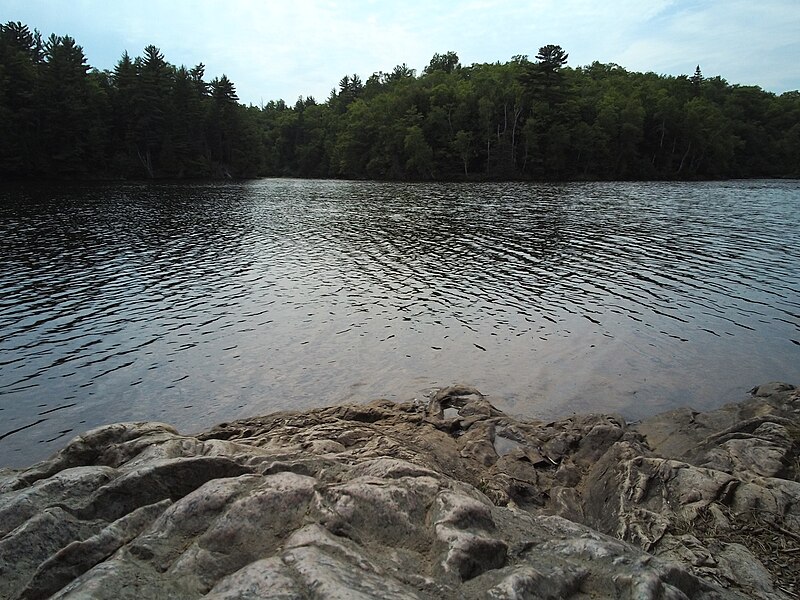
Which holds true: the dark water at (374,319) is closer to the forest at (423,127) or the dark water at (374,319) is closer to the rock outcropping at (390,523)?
the rock outcropping at (390,523)

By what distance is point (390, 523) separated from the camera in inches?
206

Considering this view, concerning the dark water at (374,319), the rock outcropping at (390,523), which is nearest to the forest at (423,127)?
the dark water at (374,319)

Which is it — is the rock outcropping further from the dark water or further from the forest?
the forest

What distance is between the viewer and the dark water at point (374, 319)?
1380cm

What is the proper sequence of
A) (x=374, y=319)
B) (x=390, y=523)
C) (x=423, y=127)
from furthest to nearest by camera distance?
1. (x=423, y=127)
2. (x=374, y=319)
3. (x=390, y=523)

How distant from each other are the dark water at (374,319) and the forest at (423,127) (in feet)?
217

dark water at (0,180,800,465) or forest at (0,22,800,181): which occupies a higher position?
forest at (0,22,800,181)

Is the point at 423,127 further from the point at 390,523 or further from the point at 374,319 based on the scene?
the point at 390,523

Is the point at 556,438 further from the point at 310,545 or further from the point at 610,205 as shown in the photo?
the point at 610,205

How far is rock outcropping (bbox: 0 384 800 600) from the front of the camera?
14.3 feet

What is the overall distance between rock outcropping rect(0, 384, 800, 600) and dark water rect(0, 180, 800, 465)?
4.16 metres

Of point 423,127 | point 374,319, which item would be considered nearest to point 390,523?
point 374,319

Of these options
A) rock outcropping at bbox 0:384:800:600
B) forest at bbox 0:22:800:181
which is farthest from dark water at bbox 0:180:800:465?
forest at bbox 0:22:800:181

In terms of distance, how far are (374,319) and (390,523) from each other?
48.5ft
